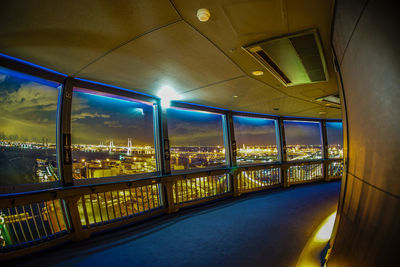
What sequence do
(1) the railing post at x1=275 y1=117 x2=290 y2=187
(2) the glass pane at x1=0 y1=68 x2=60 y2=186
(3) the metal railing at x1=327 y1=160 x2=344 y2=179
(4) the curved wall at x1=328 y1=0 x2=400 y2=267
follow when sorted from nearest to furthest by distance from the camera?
(4) the curved wall at x1=328 y1=0 x2=400 y2=267, (2) the glass pane at x1=0 y1=68 x2=60 y2=186, (1) the railing post at x1=275 y1=117 x2=290 y2=187, (3) the metal railing at x1=327 y1=160 x2=344 y2=179

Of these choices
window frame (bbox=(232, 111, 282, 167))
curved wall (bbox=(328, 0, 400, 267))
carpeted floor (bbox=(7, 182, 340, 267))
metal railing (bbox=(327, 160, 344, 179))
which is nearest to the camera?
curved wall (bbox=(328, 0, 400, 267))

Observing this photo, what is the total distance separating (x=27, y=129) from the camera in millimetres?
2900

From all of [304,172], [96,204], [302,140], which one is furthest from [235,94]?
[302,140]

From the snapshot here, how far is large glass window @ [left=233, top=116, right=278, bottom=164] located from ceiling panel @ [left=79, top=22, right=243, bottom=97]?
→ 3.49 meters

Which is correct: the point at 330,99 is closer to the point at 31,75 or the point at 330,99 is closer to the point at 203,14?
the point at 203,14

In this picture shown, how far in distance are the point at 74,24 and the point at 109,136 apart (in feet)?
8.31

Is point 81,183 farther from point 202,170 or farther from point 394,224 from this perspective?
point 394,224

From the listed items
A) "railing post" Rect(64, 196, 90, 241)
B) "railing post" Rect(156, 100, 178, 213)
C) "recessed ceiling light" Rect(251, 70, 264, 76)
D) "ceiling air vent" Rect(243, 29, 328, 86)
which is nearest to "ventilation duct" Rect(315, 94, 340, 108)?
"ceiling air vent" Rect(243, 29, 328, 86)

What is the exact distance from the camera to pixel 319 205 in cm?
457

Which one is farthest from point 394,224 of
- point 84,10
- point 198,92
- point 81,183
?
point 81,183

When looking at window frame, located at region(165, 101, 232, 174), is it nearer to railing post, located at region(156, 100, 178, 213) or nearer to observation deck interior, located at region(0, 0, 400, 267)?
observation deck interior, located at region(0, 0, 400, 267)

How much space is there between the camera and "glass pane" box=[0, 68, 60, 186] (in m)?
2.71

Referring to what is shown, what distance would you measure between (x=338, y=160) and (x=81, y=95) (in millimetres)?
9678

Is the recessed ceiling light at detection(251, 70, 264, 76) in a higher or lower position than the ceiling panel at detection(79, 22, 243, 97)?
lower
